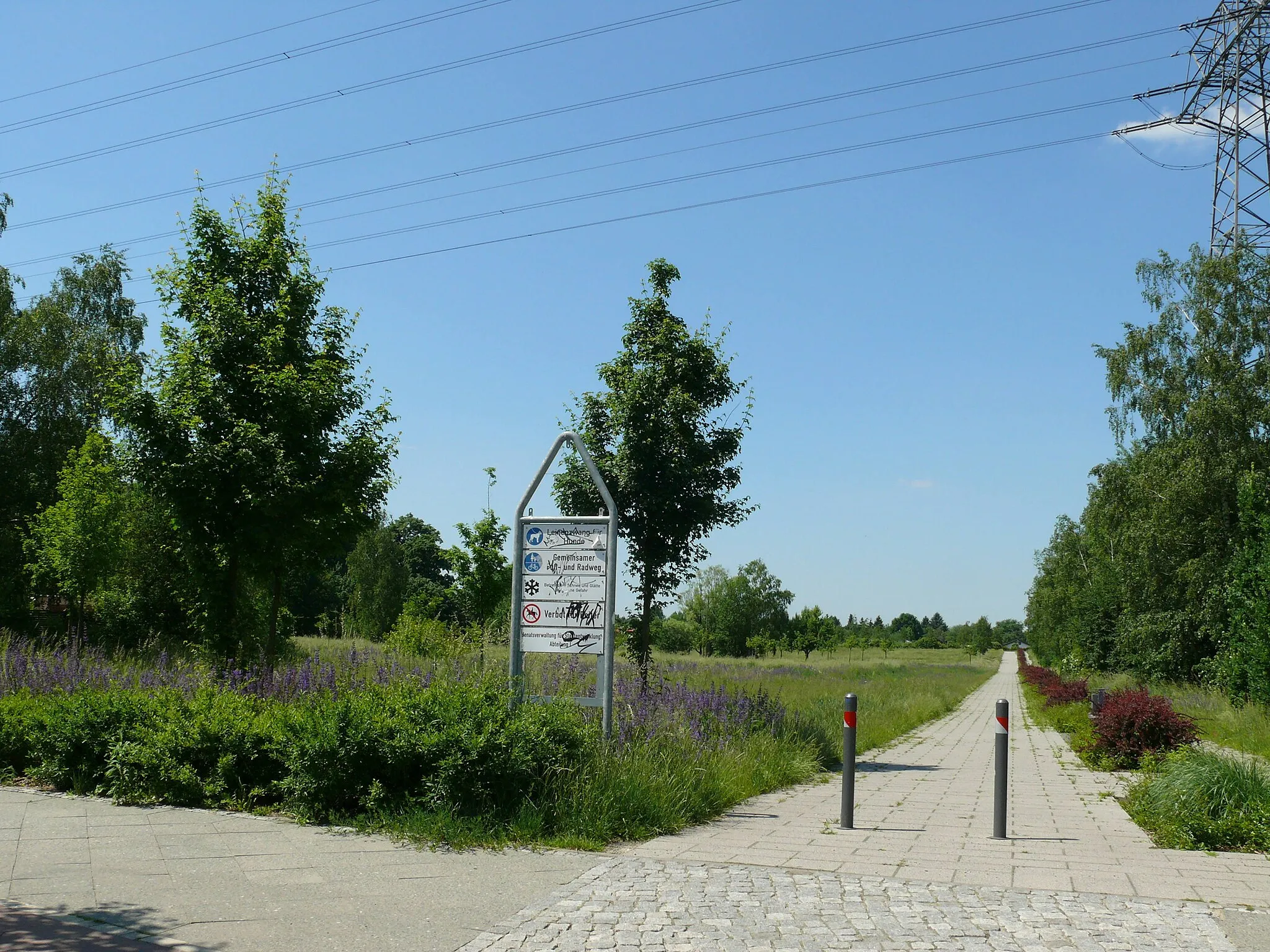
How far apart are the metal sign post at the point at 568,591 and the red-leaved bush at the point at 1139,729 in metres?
8.07

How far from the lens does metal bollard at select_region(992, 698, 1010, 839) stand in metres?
7.65

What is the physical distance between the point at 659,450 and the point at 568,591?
4803mm

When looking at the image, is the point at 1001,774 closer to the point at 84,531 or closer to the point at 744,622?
the point at 84,531

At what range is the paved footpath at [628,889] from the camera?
15.8 ft

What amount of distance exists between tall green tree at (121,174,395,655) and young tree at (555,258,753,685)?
2.99m

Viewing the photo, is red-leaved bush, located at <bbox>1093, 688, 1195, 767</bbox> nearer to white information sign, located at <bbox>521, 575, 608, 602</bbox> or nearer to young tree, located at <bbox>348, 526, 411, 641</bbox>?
white information sign, located at <bbox>521, 575, 608, 602</bbox>

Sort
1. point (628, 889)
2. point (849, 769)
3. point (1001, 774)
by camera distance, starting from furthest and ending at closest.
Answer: point (849, 769) → point (1001, 774) → point (628, 889)

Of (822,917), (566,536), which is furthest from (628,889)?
(566,536)

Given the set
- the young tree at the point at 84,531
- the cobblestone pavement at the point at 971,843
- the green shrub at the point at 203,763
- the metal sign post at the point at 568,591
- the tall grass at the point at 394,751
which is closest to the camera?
the cobblestone pavement at the point at 971,843

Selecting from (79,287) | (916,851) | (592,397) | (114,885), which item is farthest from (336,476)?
(79,287)

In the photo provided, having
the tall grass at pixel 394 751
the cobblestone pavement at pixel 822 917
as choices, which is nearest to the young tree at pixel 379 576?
the tall grass at pixel 394 751

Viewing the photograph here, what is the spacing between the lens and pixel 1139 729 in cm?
1327

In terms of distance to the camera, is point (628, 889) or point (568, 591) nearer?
point (628, 889)

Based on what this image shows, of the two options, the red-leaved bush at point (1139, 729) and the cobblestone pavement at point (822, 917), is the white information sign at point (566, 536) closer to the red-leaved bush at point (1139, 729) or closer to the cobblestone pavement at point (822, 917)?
the cobblestone pavement at point (822, 917)
